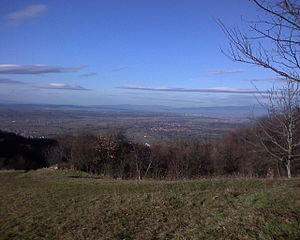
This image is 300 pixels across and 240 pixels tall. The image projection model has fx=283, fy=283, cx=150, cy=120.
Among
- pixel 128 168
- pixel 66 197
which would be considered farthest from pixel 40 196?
pixel 128 168

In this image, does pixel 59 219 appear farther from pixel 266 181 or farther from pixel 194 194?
pixel 266 181

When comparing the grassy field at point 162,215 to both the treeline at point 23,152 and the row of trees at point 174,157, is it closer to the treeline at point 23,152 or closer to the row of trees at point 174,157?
the row of trees at point 174,157

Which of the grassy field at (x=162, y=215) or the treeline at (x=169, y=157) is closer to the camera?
the grassy field at (x=162, y=215)

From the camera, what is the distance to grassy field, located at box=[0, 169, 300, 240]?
5066 mm

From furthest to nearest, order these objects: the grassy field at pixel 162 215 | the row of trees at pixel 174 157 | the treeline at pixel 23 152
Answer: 1. the treeline at pixel 23 152
2. the row of trees at pixel 174 157
3. the grassy field at pixel 162 215

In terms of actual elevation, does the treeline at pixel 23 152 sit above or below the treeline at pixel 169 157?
below

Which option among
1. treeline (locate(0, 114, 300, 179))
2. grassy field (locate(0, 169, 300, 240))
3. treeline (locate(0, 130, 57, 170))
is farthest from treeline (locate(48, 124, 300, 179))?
grassy field (locate(0, 169, 300, 240))

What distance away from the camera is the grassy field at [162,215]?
16.6ft

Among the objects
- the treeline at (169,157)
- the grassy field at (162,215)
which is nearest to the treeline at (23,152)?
the treeline at (169,157)

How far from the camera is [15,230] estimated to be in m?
6.52

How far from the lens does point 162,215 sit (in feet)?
22.1

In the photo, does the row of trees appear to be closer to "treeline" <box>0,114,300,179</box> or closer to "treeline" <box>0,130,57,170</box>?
"treeline" <box>0,114,300,179</box>

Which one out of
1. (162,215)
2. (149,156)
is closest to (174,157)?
(149,156)

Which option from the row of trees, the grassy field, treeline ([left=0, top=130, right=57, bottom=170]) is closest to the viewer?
the grassy field
